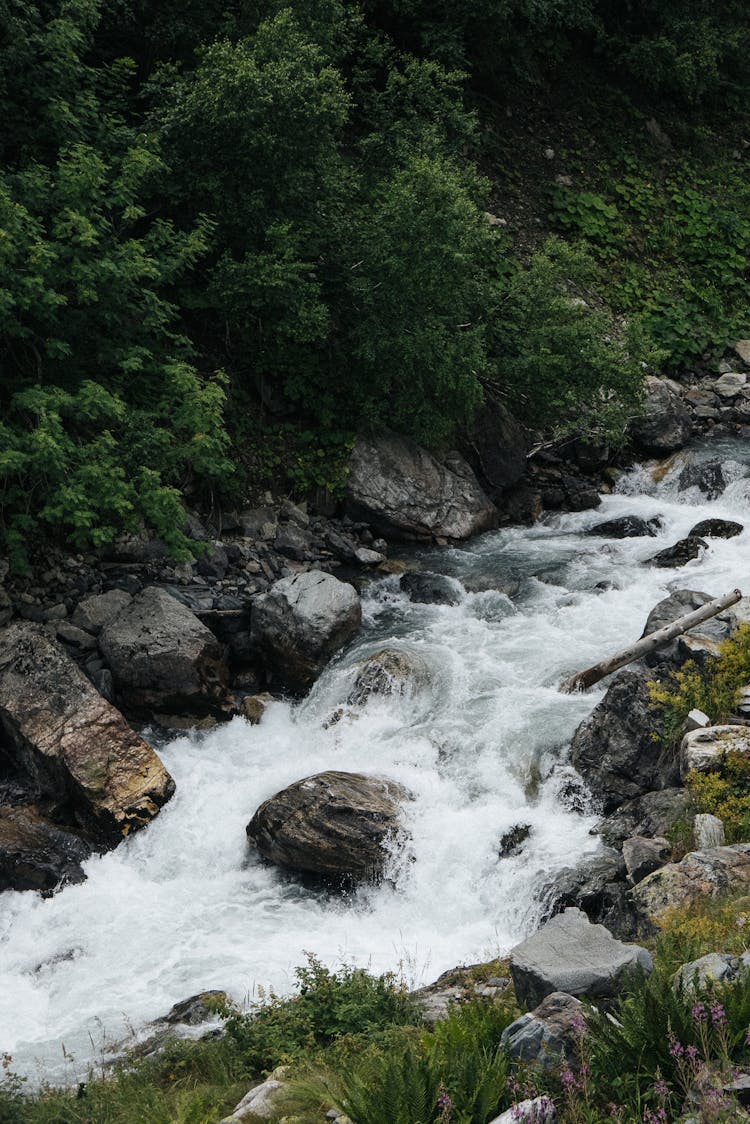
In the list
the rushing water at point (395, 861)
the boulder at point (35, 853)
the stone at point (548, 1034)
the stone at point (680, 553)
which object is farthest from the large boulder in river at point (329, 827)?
the stone at point (680, 553)

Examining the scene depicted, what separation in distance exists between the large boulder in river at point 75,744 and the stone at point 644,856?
17.6ft

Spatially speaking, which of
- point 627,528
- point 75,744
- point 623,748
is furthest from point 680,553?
point 75,744

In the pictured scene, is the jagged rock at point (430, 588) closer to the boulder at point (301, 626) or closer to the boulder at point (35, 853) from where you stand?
the boulder at point (301, 626)

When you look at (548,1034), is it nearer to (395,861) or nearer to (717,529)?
(395,861)

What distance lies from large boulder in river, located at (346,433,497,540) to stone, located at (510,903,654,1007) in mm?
10686

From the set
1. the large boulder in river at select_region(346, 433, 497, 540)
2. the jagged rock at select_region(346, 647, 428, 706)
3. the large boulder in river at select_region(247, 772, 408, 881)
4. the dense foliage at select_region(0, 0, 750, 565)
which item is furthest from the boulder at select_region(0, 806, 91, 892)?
the large boulder in river at select_region(346, 433, 497, 540)

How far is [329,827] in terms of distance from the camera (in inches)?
409

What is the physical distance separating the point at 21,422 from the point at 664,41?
20086 millimetres

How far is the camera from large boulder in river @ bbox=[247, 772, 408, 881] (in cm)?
1031

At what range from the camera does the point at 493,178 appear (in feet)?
78.8

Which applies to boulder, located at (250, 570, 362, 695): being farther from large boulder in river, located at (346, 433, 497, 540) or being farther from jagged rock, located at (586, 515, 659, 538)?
jagged rock, located at (586, 515, 659, 538)

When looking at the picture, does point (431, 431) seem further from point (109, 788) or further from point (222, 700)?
point (109, 788)

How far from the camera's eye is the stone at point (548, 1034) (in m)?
5.16

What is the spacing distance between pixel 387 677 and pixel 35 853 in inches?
183
